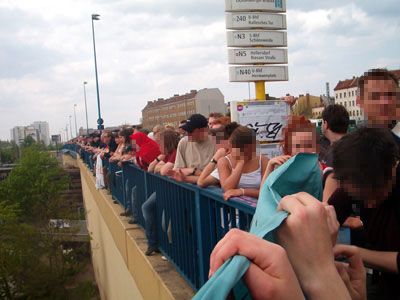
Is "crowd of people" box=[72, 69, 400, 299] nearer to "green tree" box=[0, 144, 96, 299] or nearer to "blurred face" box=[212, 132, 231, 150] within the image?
"blurred face" box=[212, 132, 231, 150]

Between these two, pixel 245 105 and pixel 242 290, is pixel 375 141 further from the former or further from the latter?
pixel 245 105

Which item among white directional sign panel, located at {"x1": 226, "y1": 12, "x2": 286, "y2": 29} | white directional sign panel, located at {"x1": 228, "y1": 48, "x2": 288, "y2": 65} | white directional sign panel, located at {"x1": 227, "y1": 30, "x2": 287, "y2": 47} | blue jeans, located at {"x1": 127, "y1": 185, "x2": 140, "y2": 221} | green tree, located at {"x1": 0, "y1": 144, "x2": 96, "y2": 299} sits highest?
white directional sign panel, located at {"x1": 226, "y1": 12, "x2": 286, "y2": 29}

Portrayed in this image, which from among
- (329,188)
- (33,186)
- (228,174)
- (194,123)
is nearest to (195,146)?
(194,123)

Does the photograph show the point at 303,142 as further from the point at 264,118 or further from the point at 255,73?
the point at 255,73

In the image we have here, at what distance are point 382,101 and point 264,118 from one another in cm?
548

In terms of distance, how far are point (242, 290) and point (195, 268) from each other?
9.08ft

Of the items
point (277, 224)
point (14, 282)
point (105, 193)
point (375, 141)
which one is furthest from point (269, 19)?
point (14, 282)

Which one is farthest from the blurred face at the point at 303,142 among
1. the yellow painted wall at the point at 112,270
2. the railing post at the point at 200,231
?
the yellow painted wall at the point at 112,270

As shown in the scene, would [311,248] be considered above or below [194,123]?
below

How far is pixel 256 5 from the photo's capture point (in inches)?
362

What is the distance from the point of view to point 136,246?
550cm

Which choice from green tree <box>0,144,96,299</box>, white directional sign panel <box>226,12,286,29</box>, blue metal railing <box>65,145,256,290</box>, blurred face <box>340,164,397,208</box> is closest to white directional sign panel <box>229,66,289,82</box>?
white directional sign panel <box>226,12,286,29</box>

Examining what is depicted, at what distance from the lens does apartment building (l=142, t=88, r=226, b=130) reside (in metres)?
83.8

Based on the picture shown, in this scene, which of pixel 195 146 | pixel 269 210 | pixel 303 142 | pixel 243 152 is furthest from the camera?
pixel 195 146
